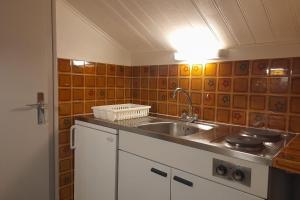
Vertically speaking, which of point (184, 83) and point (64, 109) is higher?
point (184, 83)

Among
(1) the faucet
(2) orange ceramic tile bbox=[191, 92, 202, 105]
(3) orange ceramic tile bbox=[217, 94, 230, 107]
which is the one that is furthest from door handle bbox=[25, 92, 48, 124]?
(3) orange ceramic tile bbox=[217, 94, 230, 107]

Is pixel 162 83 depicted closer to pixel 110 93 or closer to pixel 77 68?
pixel 110 93

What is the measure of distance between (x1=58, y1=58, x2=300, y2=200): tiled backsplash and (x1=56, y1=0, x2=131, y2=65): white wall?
7cm

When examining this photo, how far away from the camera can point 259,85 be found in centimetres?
145

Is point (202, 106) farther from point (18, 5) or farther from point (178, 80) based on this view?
point (18, 5)

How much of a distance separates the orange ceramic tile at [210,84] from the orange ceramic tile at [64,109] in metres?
1.05

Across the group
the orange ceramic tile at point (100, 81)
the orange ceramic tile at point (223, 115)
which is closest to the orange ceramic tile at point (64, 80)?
the orange ceramic tile at point (100, 81)

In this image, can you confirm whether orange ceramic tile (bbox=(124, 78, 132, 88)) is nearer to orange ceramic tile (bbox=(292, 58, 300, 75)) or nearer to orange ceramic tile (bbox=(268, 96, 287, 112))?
orange ceramic tile (bbox=(268, 96, 287, 112))

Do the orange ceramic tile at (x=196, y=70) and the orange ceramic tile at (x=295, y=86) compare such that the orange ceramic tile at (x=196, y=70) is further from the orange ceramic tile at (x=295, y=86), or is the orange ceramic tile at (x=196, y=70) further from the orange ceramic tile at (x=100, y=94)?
the orange ceramic tile at (x=100, y=94)

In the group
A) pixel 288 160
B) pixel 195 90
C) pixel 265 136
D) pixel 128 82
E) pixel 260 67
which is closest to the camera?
pixel 288 160

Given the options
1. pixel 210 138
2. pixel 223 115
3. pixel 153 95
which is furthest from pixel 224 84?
pixel 153 95

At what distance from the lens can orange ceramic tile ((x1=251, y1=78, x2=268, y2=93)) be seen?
1.43 metres

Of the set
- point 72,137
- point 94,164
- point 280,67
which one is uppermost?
point 280,67

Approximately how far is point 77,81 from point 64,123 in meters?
0.34
